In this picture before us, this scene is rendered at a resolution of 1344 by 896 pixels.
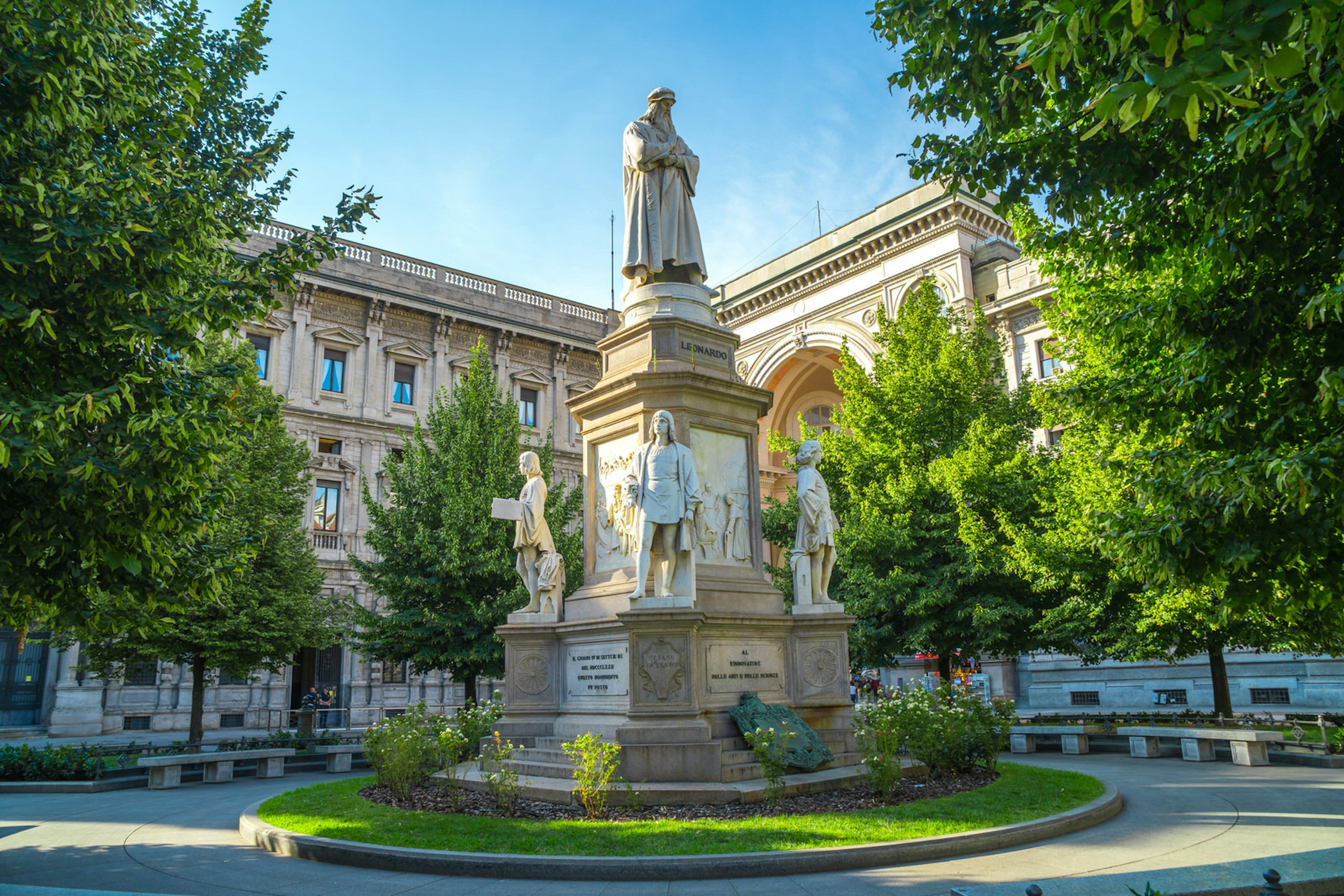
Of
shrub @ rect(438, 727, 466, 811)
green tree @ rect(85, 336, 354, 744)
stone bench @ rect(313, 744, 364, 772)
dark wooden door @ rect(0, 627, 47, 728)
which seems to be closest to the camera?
shrub @ rect(438, 727, 466, 811)

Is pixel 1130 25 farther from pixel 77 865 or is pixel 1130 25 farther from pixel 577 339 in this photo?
pixel 577 339

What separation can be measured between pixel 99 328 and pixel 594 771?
19.5 feet

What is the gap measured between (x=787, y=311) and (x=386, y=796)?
123 ft

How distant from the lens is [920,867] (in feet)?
23.3

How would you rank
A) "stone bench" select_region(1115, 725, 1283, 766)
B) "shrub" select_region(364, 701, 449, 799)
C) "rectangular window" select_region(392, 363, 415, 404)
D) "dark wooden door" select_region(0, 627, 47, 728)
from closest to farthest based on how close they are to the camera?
"shrub" select_region(364, 701, 449, 799)
"stone bench" select_region(1115, 725, 1283, 766)
"dark wooden door" select_region(0, 627, 47, 728)
"rectangular window" select_region(392, 363, 415, 404)

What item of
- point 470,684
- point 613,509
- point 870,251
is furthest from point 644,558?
point 870,251

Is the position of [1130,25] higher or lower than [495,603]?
higher

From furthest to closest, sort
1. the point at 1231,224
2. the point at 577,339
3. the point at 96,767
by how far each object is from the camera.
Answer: the point at 577,339, the point at 96,767, the point at 1231,224

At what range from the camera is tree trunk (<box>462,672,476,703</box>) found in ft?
70.6

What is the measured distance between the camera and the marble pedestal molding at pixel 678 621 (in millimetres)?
10188

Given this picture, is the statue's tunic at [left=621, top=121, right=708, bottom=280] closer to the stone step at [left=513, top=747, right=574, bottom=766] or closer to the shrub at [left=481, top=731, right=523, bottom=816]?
the stone step at [left=513, top=747, right=574, bottom=766]

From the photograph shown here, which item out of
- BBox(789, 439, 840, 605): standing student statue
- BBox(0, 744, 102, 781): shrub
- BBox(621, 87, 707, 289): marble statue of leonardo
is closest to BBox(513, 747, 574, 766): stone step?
BBox(789, 439, 840, 605): standing student statue

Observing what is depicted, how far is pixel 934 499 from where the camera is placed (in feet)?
71.4

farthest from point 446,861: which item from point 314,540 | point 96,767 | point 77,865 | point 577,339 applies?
point 577,339
